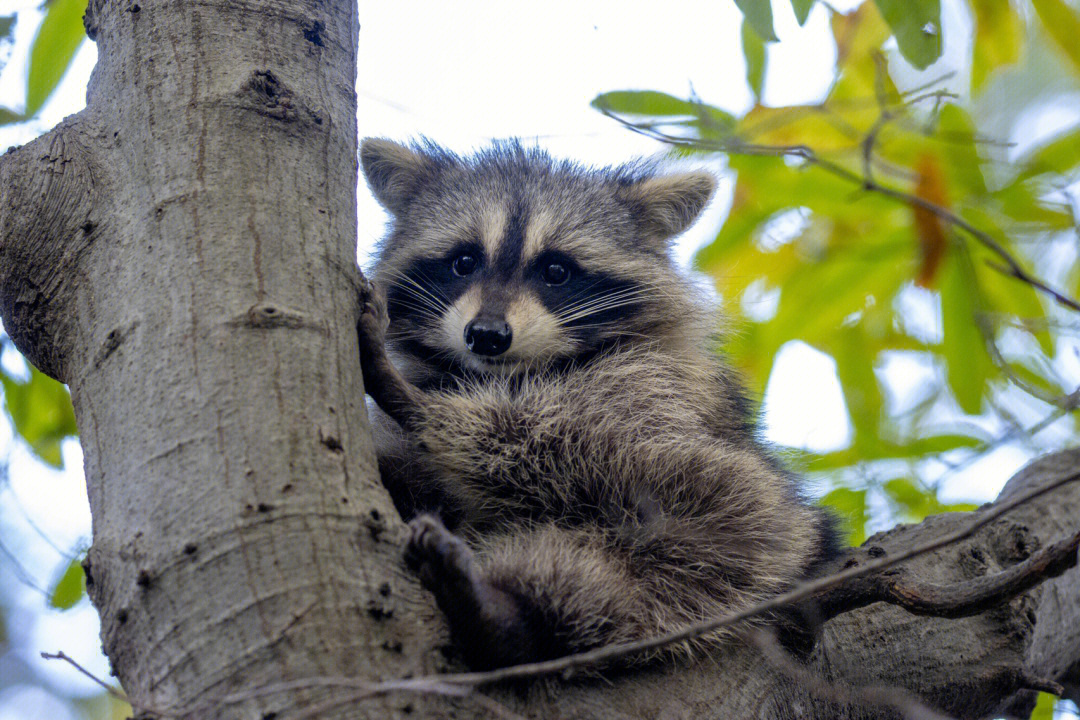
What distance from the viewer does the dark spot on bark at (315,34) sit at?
205 cm

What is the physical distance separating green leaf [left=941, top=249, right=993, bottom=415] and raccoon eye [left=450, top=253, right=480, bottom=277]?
1.56 metres

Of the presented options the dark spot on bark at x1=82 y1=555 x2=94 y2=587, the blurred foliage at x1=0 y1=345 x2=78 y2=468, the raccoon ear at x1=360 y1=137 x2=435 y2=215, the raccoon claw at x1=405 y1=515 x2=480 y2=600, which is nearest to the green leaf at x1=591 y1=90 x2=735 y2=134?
the raccoon ear at x1=360 y1=137 x2=435 y2=215

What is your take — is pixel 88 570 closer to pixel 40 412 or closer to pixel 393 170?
pixel 40 412

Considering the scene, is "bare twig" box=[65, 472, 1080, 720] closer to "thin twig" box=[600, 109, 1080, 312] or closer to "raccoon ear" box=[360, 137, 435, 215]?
"thin twig" box=[600, 109, 1080, 312]

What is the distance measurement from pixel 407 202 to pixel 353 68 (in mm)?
1416

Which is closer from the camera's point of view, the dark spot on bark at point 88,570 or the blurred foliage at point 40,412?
the dark spot on bark at point 88,570

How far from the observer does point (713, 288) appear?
3.57 metres

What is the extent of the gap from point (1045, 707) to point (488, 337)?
226 cm

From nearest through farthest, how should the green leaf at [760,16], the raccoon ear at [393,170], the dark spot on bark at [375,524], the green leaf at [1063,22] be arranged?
1. the dark spot on bark at [375,524]
2. the green leaf at [760,16]
3. the green leaf at [1063,22]
4. the raccoon ear at [393,170]

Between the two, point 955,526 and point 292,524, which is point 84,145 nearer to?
point 292,524

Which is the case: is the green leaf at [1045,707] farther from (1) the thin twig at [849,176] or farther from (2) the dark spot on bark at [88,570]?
(2) the dark spot on bark at [88,570]

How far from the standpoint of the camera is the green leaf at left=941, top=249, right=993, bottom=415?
2914 millimetres

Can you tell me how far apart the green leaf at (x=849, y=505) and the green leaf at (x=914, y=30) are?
1448 millimetres

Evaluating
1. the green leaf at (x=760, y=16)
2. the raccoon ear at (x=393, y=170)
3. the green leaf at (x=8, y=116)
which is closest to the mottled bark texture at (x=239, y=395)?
the green leaf at (x=8, y=116)
